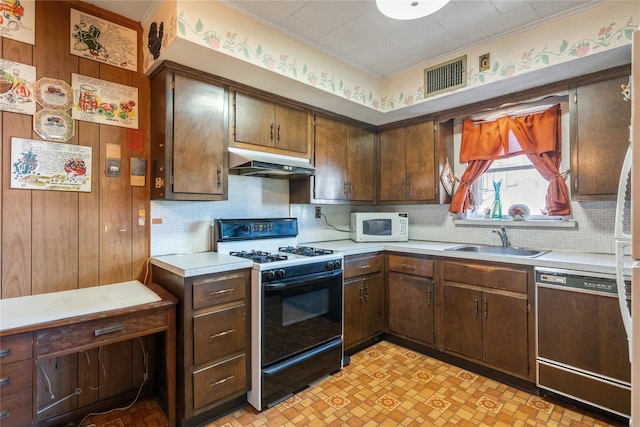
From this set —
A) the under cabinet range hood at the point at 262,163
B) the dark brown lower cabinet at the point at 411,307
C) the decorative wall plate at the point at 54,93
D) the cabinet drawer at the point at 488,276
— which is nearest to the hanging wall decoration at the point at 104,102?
the decorative wall plate at the point at 54,93

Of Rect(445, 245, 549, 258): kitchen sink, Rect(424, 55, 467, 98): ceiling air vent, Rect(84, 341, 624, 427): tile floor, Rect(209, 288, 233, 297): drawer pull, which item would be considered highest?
Rect(424, 55, 467, 98): ceiling air vent

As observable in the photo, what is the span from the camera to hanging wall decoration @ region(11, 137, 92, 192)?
178cm

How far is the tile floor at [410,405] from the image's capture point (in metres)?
1.91

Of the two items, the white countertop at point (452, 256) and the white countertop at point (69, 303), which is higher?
the white countertop at point (452, 256)

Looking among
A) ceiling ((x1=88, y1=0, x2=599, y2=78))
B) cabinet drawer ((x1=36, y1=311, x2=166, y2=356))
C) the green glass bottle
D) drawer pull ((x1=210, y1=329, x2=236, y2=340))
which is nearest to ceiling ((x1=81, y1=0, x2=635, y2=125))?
ceiling ((x1=88, y1=0, x2=599, y2=78))

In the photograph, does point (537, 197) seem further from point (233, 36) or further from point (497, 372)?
point (233, 36)

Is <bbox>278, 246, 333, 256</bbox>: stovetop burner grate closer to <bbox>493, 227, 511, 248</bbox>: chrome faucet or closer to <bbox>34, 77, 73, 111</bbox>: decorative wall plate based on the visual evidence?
<bbox>493, 227, 511, 248</bbox>: chrome faucet

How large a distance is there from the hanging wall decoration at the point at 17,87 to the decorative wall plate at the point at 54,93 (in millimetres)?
35

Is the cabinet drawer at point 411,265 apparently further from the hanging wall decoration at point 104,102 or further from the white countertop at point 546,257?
the hanging wall decoration at point 104,102

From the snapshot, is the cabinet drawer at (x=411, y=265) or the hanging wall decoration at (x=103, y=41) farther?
the cabinet drawer at (x=411, y=265)

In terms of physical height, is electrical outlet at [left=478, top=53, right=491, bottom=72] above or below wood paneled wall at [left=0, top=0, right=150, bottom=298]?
above

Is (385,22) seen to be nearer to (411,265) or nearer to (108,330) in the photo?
(411,265)

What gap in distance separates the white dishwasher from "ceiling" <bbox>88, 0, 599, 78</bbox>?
1.75 meters

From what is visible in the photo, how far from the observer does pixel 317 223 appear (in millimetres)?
3346
